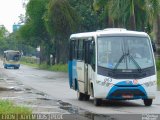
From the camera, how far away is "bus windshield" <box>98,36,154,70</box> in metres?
19.4

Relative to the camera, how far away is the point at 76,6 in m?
66.6

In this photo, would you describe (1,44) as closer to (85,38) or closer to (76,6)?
(76,6)

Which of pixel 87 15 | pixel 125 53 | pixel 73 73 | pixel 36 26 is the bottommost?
pixel 73 73

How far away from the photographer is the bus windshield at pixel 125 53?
19.4 meters

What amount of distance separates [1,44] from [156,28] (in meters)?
141

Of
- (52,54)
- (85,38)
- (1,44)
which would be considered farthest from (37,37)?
(1,44)

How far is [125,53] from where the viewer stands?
1964cm

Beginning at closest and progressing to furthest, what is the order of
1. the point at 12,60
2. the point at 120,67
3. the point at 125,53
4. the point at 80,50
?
the point at 120,67 < the point at 125,53 < the point at 80,50 < the point at 12,60

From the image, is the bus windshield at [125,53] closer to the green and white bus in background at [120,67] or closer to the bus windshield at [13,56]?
the green and white bus in background at [120,67]

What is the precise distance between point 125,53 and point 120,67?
0.64 m

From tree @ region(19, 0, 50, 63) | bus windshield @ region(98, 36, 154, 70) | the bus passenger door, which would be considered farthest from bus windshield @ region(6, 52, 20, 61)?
bus windshield @ region(98, 36, 154, 70)

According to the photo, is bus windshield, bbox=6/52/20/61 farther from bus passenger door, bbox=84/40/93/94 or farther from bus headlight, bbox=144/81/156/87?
bus headlight, bbox=144/81/156/87

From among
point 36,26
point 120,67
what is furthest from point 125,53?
point 36,26

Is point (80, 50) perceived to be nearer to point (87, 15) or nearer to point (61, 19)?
point (61, 19)
